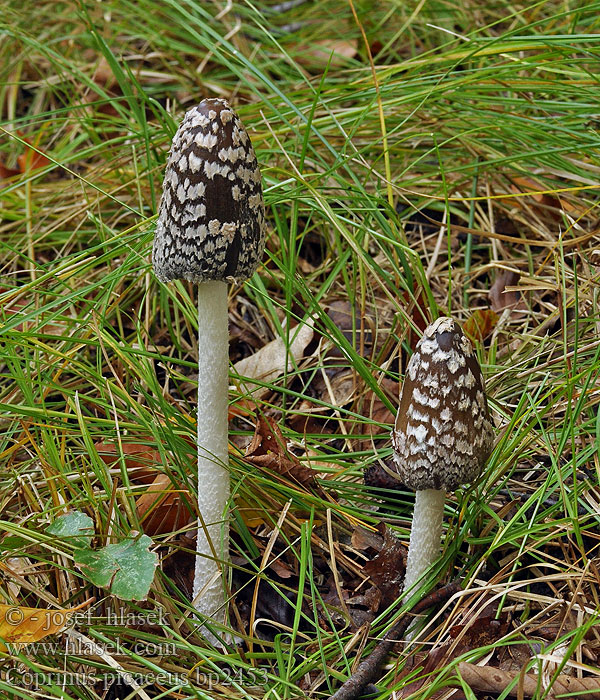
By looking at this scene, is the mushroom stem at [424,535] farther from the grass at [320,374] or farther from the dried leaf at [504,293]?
the dried leaf at [504,293]

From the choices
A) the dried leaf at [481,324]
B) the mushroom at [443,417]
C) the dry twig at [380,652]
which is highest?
the mushroom at [443,417]

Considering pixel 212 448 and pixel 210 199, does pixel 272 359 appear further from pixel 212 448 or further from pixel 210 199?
pixel 210 199

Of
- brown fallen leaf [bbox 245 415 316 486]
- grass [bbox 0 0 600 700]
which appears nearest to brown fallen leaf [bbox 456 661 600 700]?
grass [bbox 0 0 600 700]

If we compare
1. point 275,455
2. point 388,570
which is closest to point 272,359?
point 275,455

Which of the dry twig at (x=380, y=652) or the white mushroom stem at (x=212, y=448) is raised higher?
the white mushroom stem at (x=212, y=448)

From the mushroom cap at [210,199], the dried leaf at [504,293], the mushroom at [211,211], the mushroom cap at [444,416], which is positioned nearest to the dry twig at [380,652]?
the mushroom cap at [444,416]

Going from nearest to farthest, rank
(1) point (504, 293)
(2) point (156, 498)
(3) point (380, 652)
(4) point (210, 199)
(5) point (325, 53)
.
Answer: (4) point (210, 199) → (3) point (380, 652) → (2) point (156, 498) → (1) point (504, 293) → (5) point (325, 53)
